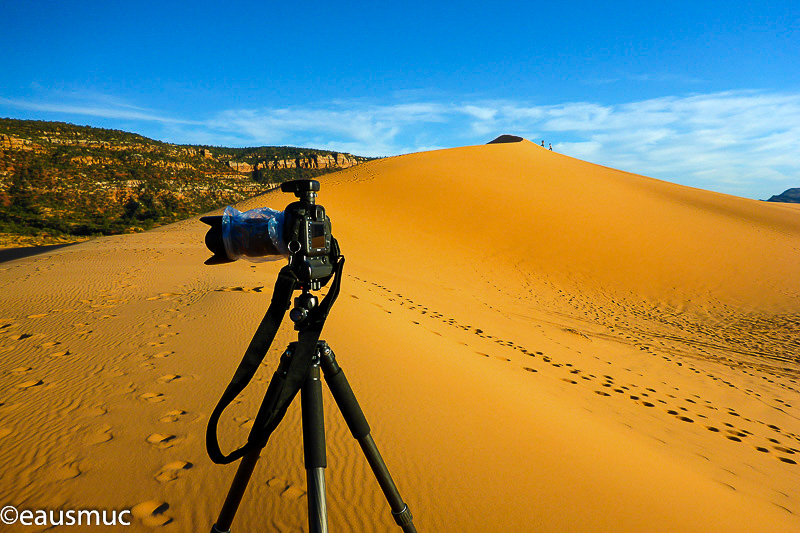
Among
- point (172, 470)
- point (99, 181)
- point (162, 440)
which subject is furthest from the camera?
point (99, 181)

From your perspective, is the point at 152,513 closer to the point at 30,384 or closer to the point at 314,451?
the point at 314,451

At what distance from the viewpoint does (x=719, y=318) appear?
12.4 metres

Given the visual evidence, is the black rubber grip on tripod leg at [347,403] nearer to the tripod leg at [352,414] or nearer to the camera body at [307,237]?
the tripod leg at [352,414]

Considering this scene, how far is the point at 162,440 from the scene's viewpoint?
9.42 feet

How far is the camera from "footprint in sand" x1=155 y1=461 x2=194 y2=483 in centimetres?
249

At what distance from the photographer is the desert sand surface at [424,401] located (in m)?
2.46

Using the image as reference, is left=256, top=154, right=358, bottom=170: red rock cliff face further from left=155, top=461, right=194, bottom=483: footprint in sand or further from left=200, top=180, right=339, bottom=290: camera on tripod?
left=200, top=180, right=339, bottom=290: camera on tripod

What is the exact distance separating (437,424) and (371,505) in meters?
1.01

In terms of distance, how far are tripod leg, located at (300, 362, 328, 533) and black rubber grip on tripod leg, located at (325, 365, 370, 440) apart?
0.28ft

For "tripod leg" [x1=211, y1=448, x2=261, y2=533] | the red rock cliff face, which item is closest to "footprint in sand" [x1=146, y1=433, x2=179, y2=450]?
"tripod leg" [x1=211, y1=448, x2=261, y2=533]

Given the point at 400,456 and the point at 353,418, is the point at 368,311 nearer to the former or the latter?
the point at 400,456

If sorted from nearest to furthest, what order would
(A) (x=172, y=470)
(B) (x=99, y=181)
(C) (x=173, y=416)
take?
(A) (x=172, y=470), (C) (x=173, y=416), (B) (x=99, y=181)

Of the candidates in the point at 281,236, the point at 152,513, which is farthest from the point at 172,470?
the point at 281,236

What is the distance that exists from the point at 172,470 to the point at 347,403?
178 centimetres
